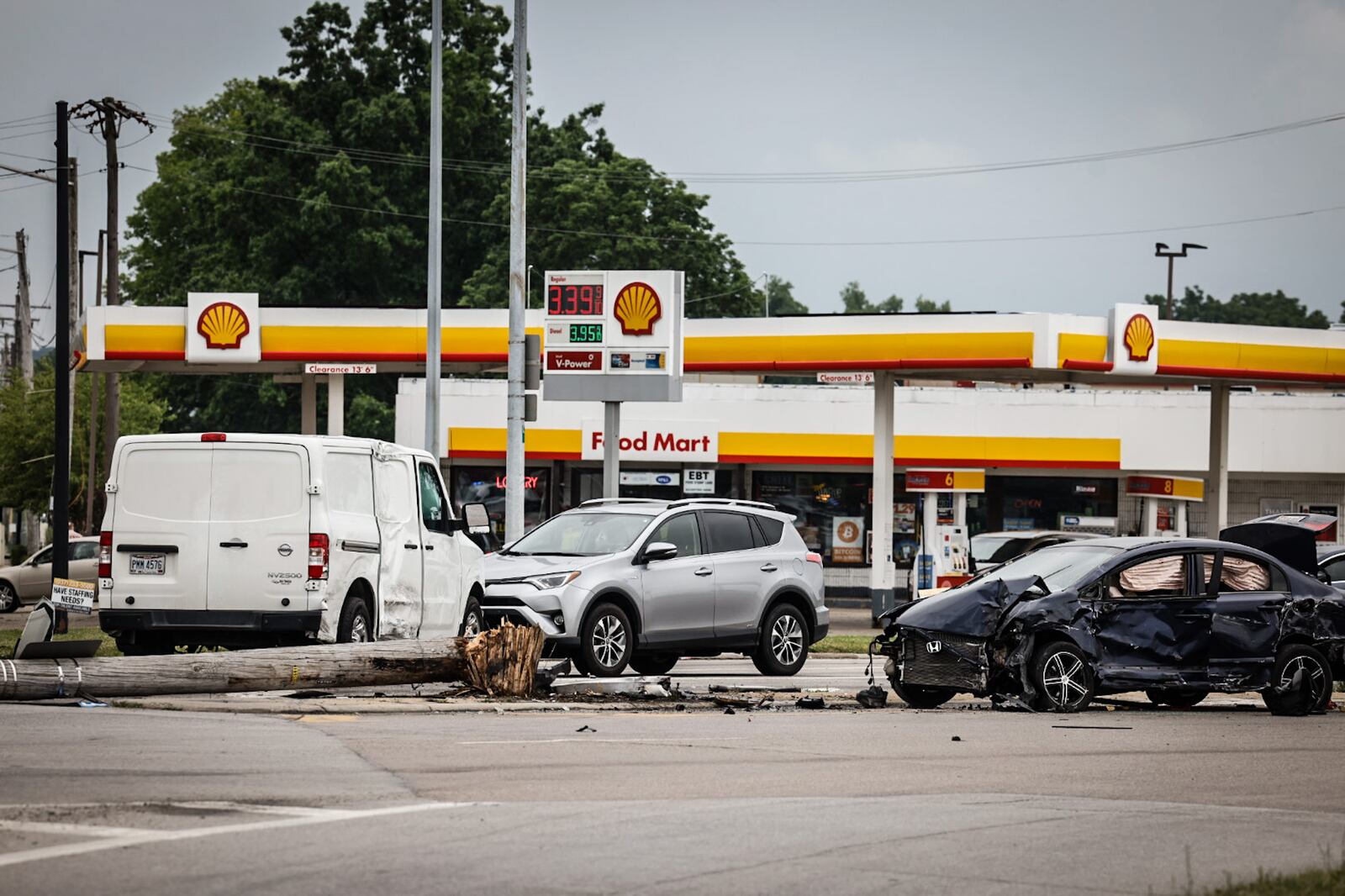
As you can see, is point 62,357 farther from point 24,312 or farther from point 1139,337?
point 24,312

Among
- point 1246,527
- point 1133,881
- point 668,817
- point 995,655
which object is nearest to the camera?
point 1133,881

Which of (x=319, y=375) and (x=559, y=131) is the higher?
(x=559, y=131)

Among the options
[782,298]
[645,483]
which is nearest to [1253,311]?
[782,298]

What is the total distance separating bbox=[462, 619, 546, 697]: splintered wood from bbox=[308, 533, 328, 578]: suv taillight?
1907mm

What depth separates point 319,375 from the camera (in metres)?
35.2

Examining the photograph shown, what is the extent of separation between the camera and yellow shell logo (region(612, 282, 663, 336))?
27.5 metres

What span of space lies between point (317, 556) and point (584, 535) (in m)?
3.20

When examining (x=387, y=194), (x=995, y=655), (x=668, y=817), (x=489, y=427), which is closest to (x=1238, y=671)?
A: (x=995, y=655)

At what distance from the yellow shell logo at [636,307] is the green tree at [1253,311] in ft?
299

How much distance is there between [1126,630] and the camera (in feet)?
50.7

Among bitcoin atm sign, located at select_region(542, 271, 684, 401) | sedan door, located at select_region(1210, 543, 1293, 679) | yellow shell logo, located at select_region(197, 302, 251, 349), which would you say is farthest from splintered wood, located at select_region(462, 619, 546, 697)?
yellow shell logo, located at select_region(197, 302, 251, 349)

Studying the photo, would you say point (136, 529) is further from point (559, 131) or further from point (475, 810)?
point (559, 131)

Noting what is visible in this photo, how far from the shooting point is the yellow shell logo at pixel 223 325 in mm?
32531

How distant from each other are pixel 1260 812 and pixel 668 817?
3506mm
